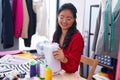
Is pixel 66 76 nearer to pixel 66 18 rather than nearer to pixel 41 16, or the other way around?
pixel 66 18

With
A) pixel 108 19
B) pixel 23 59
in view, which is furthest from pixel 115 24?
pixel 23 59

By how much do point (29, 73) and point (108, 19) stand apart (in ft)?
4.02

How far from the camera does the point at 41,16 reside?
2783mm

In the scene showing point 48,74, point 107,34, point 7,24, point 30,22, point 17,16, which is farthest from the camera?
point 30,22

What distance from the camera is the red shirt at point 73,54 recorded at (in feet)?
4.14

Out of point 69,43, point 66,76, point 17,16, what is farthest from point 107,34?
point 17,16

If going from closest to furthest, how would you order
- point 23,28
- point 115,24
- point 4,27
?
point 115,24
point 4,27
point 23,28

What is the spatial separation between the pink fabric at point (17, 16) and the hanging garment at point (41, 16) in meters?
0.28

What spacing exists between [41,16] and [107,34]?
42.9 inches

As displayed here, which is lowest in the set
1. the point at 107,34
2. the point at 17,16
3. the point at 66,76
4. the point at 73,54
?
the point at 66,76

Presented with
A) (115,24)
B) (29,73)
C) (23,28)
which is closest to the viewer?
(29,73)

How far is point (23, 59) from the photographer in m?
1.48

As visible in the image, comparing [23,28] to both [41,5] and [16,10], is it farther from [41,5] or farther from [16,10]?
[41,5]

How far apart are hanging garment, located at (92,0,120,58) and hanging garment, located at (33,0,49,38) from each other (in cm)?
91
